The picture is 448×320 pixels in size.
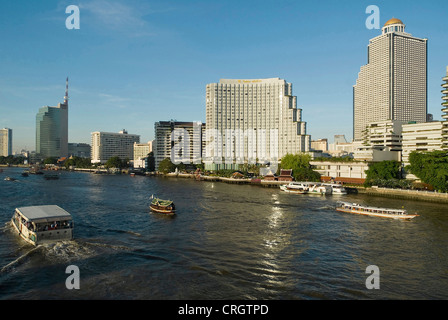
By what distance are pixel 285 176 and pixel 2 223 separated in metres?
79.6

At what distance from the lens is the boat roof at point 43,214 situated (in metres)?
29.4

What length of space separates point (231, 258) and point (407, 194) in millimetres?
56125

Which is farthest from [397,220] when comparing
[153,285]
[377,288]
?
[153,285]

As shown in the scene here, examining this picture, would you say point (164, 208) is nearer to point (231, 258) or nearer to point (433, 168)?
point (231, 258)

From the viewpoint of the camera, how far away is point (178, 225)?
129 feet

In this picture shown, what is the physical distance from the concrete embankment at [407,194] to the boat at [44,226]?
64635mm

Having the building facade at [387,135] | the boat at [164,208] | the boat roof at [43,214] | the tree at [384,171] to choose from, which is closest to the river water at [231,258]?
the boat at [164,208]

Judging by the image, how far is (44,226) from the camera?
95.9ft

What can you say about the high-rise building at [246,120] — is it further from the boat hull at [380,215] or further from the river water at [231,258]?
the river water at [231,258]

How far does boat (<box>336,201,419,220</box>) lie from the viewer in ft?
145

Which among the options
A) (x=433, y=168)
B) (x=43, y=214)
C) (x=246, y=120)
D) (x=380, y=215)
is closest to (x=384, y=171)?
(x=433, y=168)

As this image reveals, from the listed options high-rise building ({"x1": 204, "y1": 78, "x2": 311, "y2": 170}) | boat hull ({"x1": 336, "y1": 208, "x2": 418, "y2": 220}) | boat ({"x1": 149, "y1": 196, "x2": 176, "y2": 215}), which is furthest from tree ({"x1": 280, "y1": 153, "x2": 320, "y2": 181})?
boat ({"x1": 149, "y1": 196, "x2": 176, "y2": 215})

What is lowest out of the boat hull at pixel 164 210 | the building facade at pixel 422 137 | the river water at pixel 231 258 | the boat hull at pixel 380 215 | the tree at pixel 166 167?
the river water at pixel 231 258
